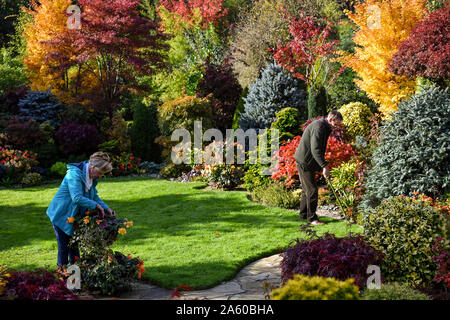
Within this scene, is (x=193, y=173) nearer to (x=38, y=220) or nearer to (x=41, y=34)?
(x=38, y=220)

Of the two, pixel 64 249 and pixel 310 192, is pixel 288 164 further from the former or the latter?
pixel 64 249

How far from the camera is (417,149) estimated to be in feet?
19.1

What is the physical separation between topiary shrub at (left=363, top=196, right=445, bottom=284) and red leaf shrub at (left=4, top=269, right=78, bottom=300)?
3019 millimetres

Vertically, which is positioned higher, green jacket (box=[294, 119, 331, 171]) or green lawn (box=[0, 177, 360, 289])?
green jacket (box=[294, 119, 331, 171])

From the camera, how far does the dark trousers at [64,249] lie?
458 cm

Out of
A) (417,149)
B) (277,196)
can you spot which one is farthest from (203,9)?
(417,149)

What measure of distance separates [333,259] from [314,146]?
3.00 m

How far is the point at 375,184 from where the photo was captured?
20.7 feet

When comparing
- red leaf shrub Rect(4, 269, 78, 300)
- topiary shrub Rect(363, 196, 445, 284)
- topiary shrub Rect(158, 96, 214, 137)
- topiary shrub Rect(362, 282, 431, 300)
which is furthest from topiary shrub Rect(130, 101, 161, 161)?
topiary shrub Rect(362, 282, 431, 300)

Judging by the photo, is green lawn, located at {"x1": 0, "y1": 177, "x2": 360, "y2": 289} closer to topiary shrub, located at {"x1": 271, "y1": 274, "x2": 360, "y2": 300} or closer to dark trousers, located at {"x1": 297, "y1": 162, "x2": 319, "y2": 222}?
dark trousers, located at {"x1": 297, "y1": 162, "x2": 319, "y2": 222}

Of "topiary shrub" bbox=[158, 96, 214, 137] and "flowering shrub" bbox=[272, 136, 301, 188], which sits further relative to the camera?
"topiary shrub" bbox=[158, 96, 214, 137]

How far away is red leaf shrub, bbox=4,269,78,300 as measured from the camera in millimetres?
3604
